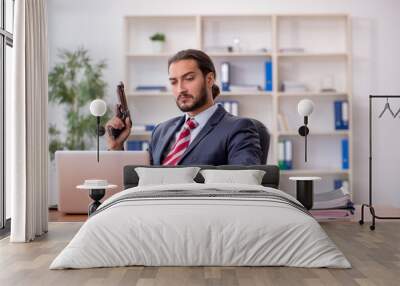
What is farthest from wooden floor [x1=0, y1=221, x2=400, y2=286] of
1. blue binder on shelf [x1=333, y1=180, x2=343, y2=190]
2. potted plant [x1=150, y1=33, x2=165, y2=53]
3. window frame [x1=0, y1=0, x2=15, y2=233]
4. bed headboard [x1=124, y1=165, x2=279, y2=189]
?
potted plant [x1=150, y1=33, x2=165, y2=53]

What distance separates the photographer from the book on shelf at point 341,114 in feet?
26.2

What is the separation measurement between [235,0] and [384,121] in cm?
233

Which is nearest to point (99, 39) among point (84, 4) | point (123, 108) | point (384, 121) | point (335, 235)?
point (84, 4)

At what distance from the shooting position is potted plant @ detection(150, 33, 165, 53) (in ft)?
26.5

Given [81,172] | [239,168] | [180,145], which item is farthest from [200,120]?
[81,172]

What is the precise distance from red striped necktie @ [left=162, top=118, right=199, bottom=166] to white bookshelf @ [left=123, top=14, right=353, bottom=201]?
2.48m

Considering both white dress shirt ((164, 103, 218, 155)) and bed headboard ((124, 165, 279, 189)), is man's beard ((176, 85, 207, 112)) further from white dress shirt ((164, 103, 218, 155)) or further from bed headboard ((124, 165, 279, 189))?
bed headboard ((124, 165, 279, 189))

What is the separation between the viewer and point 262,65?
8305 millimetres

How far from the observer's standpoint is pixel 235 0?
8.27 meters

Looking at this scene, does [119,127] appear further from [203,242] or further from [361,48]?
[361,48]

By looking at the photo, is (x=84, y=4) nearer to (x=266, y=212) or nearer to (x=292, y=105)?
(x=292, y=105)

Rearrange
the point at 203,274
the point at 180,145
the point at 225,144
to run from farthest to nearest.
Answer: the point at 180,145
the point at 225,144
the point at 203,274

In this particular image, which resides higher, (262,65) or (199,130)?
(262,65)

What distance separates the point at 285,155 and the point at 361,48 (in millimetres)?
1621
